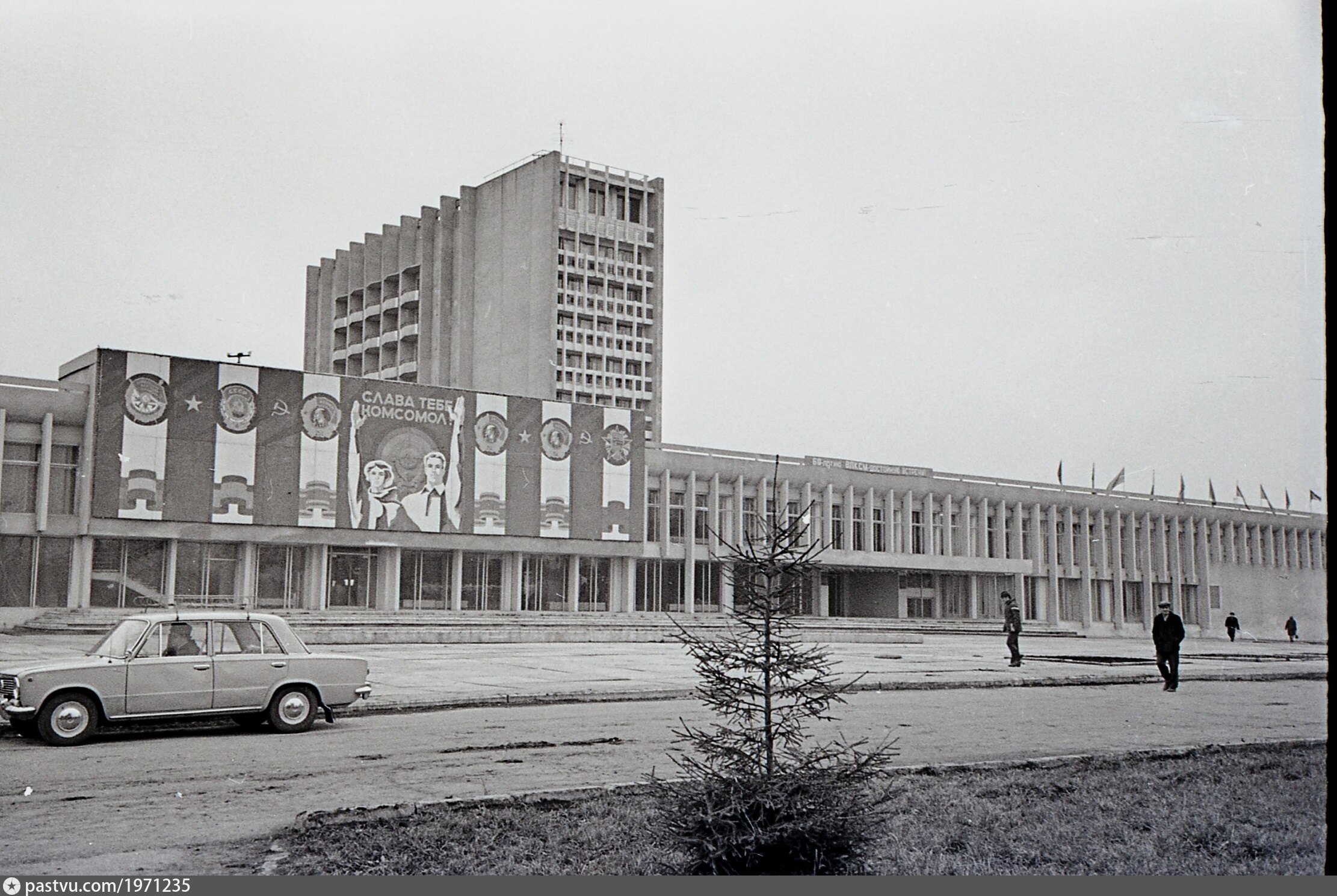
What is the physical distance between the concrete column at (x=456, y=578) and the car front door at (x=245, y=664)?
39350 millimetres

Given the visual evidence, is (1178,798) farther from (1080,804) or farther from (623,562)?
(623,562)

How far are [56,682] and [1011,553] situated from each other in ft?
206

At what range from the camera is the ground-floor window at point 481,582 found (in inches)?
2101

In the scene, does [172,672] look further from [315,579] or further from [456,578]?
[456,578]

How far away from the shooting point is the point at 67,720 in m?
12.0

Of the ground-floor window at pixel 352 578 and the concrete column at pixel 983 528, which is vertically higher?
the concrete column at pixel 983 528

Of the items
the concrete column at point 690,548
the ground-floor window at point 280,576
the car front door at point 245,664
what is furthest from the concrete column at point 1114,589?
the car front door at point 245,664

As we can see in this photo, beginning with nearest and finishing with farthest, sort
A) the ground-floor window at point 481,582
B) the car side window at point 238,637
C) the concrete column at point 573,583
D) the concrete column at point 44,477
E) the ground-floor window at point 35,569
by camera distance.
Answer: the car side window at point 238,637, the concrete column at point 44,477, the ground-floor window at point 35,569, the ground-floor window at point 481,582, the concrete column at point 573,583

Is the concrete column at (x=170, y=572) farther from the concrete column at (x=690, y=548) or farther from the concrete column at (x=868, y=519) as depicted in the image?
the concrete column at (x=868, y=519)

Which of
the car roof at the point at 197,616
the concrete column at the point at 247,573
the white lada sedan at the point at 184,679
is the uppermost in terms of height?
the concrete column at the point at 247,573

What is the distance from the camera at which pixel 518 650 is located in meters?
31.7

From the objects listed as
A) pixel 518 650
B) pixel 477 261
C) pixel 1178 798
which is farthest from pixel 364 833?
pixel 477 261

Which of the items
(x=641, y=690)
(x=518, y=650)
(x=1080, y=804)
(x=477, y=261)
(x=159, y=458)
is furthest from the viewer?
(x=477, y=261)

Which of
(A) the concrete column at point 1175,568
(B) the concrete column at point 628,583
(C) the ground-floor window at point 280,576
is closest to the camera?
(C) the ground-floor window at point 280,576
